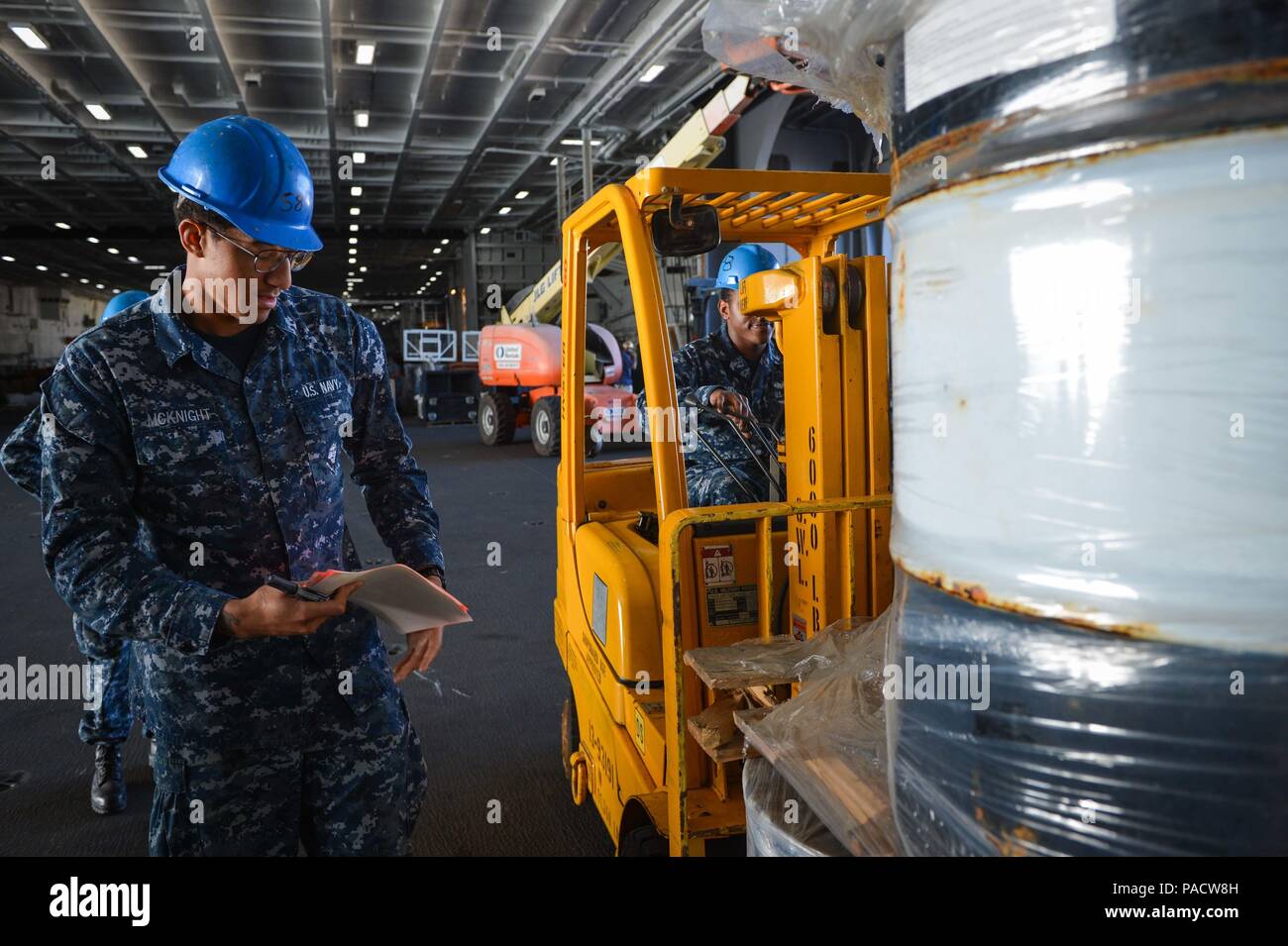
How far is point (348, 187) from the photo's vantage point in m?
21.8

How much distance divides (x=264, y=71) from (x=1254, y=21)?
1481 cm

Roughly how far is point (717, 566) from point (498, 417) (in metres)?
13.4

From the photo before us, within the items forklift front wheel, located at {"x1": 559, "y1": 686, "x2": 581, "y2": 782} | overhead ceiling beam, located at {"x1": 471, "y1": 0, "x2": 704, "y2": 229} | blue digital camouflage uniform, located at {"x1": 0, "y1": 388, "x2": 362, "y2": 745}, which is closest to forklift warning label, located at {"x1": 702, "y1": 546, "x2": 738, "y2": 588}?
forklift front wheel, located at {"x1": 559, "y1": 686, "x2": 581, "y2": 782}

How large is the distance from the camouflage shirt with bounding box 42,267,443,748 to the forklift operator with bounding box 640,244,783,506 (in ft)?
4.69

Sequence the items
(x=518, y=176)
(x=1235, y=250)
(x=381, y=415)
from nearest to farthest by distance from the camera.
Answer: (x=1235, y=250)
(x=381, y=415)
(x=518, y=176)

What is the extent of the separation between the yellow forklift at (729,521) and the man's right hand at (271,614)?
66cm

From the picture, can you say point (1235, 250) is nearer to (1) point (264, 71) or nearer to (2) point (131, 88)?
(1) point (264, 71)

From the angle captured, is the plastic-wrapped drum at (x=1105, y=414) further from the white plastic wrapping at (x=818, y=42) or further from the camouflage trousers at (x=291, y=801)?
the camouflage trousers at (x=291, y=801)

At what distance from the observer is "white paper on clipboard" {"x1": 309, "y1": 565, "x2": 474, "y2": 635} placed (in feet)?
5.61

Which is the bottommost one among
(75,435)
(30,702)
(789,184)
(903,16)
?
(30,702)

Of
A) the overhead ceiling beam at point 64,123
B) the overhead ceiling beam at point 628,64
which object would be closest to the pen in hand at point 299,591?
the overhead ceiling beam at point 628,64

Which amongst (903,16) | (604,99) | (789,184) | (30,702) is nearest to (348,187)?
(604,99)

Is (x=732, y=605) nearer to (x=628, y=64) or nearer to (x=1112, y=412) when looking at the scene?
(x=1112, y=412)

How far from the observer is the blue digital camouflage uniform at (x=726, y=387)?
340 cm
